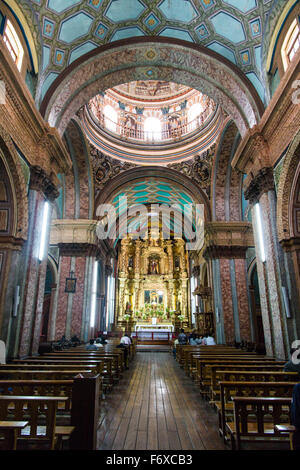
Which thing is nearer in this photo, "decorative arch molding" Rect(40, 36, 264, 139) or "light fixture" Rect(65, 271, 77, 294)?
"decorative arch molding" Rect(40, 36, 264, 139)

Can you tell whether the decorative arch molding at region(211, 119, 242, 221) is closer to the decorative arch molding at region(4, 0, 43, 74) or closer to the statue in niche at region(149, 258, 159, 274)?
the decorative arch molding at region(4, 0, 43, 74)

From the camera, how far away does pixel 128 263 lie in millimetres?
27016

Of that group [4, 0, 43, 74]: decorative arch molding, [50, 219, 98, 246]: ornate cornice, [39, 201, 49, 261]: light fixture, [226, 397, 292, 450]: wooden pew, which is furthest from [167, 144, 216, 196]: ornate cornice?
[226, 397, 292, 450]: wooden pew

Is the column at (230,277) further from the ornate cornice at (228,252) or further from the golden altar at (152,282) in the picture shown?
the golden altar at (152,282)

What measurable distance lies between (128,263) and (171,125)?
13.5 m

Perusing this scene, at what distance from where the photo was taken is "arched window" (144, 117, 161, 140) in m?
18.1

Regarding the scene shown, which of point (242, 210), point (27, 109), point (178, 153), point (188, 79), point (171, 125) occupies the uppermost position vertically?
point (171, 125)

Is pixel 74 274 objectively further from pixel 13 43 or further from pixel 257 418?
pixel 257 418

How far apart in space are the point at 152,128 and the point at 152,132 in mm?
586

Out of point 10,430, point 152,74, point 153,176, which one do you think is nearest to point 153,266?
point 153,176

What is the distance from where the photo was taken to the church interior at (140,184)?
11.5 feet

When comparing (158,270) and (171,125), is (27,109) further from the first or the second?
(158,270)

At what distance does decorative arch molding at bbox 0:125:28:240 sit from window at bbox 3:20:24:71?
231cm
